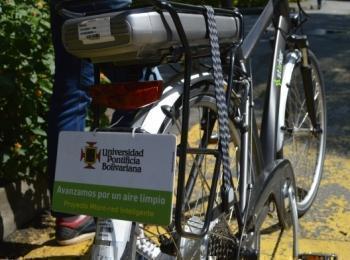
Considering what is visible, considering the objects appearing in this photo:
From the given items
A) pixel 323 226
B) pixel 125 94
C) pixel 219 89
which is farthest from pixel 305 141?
pixel 125 94

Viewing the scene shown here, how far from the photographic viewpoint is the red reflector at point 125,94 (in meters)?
1.72

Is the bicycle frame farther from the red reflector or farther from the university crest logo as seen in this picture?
the university crest logo

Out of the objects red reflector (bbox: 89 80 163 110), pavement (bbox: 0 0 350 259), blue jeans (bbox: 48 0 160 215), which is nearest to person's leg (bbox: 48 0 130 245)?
blue jeans (bbox: 48 0 160 215)

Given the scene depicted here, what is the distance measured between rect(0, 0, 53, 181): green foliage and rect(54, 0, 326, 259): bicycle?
40.7 inches

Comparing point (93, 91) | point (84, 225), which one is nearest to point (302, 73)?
point (84, 225)

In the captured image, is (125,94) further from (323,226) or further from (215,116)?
(323,226)

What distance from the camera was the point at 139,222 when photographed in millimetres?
1618

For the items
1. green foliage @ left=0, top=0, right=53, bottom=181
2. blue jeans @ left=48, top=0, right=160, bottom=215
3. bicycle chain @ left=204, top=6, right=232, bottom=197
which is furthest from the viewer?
green foliage @ left=0, top=0, right=53, bottom=181

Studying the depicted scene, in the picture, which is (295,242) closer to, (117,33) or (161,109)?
(161,109)

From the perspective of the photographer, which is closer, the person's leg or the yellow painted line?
the person's leg

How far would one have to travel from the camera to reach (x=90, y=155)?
5.52ft

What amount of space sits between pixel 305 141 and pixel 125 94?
2200 mm

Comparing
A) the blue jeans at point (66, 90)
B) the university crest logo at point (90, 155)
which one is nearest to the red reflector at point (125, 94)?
the university crest logo at point (90, 155)

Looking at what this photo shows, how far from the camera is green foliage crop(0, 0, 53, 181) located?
3.30 meters
